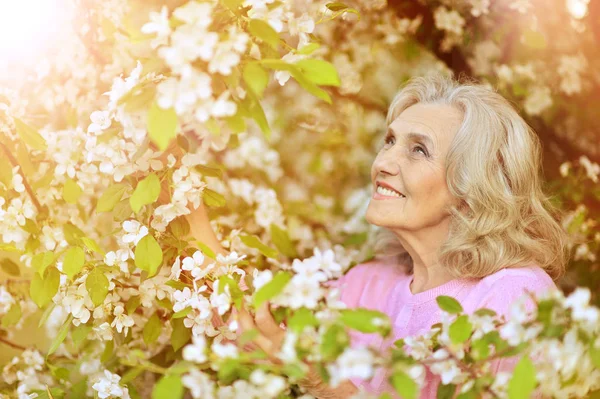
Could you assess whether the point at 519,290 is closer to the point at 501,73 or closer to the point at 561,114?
the point at 501,73

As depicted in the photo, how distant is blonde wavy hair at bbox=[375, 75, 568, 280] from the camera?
2.12 m

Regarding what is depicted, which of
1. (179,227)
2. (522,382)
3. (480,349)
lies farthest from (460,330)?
(179,227)

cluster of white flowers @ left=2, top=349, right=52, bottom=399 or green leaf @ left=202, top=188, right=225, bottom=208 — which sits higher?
green leaf @ left=202, top=188, right=225, bottom=208

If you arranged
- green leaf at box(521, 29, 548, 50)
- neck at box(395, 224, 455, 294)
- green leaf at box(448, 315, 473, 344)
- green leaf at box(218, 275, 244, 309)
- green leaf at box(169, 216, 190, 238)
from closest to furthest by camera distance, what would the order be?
1. green leaf at box(448, 315, 473, 344)
2. green leaf at box(218, 275, 244, 309)
3. green leaf at box(169, 216, 190, 238)
4. neck at box(395, 224, 455, 294)
5. green leaf at box(521, 29, 548, 50)

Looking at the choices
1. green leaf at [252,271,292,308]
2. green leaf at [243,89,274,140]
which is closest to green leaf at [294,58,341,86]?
green leaf at [243,89,274,140]

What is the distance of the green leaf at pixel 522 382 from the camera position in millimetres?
1127

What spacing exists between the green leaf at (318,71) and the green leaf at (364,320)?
435mm

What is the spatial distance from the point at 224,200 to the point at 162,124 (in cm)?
59

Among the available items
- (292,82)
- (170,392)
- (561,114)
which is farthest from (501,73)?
(170,392)

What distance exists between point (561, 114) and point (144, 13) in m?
2.79

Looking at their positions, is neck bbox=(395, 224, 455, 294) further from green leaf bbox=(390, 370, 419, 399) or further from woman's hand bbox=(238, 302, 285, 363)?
green leaf bbox=(390, 370, 419, 399)

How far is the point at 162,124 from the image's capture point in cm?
122

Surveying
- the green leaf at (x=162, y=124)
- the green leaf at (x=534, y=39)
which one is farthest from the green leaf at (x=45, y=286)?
the green leaf at (x=534, y=39)

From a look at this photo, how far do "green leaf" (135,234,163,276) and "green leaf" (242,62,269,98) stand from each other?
0.53 m
